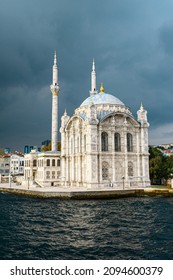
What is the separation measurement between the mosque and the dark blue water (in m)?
17.6

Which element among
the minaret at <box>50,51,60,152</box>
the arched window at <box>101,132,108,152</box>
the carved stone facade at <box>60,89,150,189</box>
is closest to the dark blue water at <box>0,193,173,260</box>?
the carved stone facade at <box>60,89,150,189</box>

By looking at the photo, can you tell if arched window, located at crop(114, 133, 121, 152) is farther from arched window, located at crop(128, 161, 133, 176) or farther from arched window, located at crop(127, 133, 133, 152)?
arched window, located at crop(128, 161, 133, 176)

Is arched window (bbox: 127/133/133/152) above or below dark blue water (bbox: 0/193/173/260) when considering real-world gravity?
above

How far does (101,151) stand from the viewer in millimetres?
45281

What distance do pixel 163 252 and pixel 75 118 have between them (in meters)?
38.8

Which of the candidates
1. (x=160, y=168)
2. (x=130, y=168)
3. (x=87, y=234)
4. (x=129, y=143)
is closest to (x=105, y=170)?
(x=130, y=168)

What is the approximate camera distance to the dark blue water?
13805mm

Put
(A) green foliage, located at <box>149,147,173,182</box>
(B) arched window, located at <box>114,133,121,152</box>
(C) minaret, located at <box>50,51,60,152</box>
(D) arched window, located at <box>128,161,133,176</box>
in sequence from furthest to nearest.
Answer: (C) minaret, located at <box>50,51,60,152</box>, (A) green foliage, located at <box>149,147,173,182</box>, (D) arched window, located at <box>128,161,133,176</box>, (B) arched window, located at <box>114,133,121,152</box>

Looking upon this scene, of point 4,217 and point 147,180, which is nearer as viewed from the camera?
point 4,217

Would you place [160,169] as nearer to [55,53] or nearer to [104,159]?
[104,159]

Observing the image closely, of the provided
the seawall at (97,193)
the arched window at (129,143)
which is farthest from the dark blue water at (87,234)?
the arched window at (129,143)

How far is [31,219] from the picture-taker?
23.4 m

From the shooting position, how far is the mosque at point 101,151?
4428 cm
